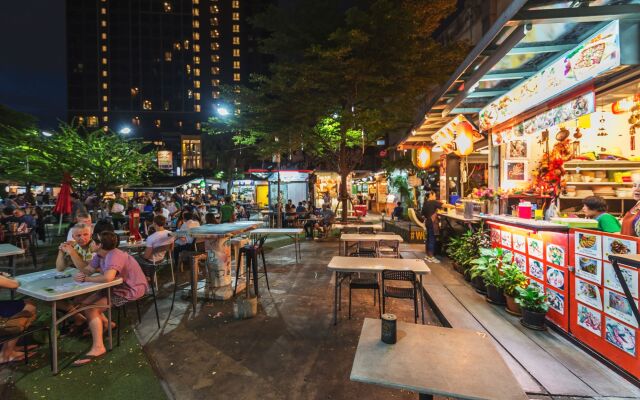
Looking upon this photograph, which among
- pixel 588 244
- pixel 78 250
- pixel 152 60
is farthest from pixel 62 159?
pixel 152 60

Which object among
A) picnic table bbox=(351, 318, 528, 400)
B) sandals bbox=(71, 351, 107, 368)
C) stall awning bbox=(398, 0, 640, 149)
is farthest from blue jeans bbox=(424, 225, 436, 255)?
sandals bbox=(71, 351, 107, 368)

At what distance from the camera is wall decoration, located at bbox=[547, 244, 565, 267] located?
13.0 feet

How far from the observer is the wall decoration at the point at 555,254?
397 cm

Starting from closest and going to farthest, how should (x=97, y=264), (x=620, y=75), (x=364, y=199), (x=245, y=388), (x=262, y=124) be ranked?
(x=245, y=388)
(x=620, y=75)
(x=97, y=264)
(x=262, y=124)
(x=364, y=199)

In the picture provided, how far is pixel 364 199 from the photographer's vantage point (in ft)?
96.3

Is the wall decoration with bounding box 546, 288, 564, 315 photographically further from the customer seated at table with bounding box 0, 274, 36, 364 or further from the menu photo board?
the customer seated at table with bounding box 0, 274, 36, 364

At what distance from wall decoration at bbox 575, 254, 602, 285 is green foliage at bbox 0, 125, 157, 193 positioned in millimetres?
16439

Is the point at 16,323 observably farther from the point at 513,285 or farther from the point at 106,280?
the point at 513,285

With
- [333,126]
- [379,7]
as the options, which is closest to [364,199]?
[333,126]

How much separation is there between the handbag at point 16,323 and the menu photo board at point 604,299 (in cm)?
640

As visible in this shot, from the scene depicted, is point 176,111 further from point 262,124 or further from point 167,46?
point 262,124

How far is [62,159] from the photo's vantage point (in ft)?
43.7

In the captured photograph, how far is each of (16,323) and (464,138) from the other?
26.5ft

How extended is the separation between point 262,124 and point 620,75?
10389 millimetres
